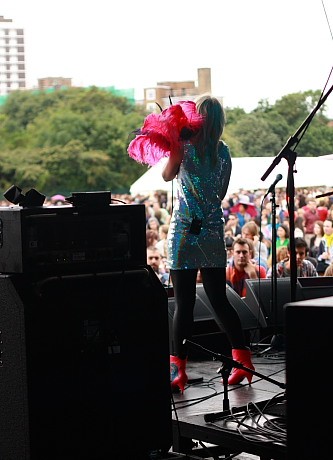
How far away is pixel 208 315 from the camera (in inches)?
204

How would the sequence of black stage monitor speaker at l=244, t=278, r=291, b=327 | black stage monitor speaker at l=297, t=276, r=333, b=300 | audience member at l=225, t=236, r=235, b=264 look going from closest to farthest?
black stage monitor speaker at l=244, t=278, r=291, b=327
black stage monitor speaker at l=297, t=276, r=333, b=300
audience member at l=225, t=236, r=235, b=264

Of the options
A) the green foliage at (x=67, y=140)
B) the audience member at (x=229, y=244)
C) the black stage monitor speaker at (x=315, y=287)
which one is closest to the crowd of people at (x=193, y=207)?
the black stage monitor speaker at (x=315, y=287)

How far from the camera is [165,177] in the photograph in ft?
12.9

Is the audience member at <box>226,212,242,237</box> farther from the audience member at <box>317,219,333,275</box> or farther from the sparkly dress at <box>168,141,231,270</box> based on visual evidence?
the sparkly dress at <box>168,141,231,270</box>

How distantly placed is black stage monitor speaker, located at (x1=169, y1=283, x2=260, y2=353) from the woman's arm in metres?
1.19

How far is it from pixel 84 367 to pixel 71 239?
0.41 metres

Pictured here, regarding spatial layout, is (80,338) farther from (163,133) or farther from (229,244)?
(229,244)

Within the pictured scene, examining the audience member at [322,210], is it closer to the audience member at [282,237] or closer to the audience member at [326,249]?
the audience member at [326,249]

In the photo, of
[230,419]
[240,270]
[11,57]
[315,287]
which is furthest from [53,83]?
[230,419]

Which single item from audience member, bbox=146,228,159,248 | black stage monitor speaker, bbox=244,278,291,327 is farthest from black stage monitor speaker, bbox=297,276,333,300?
audience member, bbox=146,228,159,248

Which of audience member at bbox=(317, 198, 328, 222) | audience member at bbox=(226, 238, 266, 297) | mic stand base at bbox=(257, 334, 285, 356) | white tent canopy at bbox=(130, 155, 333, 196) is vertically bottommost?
mic stand base at bbox=(257, 334, 285, 356)

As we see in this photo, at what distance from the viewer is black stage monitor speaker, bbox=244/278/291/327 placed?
5398 mm

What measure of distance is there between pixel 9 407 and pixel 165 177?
1.47 meters

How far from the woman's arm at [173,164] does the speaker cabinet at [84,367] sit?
972mm
